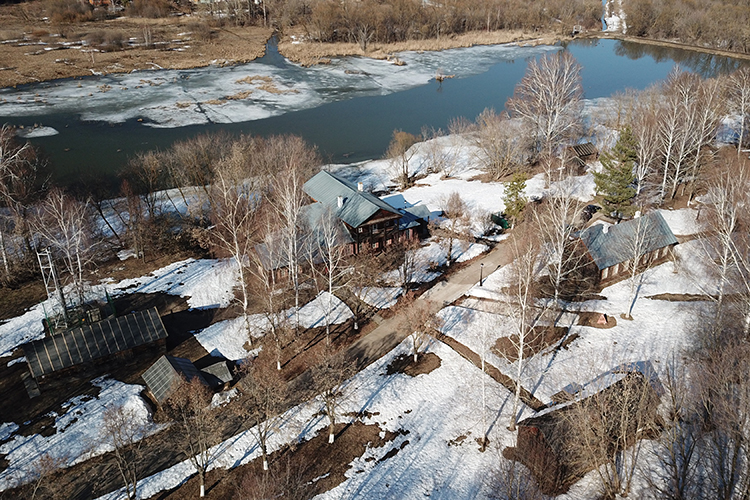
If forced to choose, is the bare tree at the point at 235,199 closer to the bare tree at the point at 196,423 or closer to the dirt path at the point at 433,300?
the dirt path at the point at 433,300

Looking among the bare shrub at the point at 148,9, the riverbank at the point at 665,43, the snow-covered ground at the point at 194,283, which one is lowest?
the snow-covered ground at the point at 194,283

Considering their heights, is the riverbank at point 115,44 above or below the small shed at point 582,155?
above

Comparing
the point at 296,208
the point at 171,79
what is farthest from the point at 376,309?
the point at 171,79

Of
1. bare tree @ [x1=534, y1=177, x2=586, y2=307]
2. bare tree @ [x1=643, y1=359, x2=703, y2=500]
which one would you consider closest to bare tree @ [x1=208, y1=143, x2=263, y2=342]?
bare tree @ [x1=534, y1=177, x2=586, y2=307]

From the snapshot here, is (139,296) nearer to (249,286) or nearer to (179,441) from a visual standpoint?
(249,286)

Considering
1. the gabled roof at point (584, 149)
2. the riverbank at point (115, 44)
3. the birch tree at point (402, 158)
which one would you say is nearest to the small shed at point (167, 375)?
the birch tree at point (402, 158)

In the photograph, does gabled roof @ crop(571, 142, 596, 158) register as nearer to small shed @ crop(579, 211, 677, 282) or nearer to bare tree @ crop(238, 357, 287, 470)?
small shed @ crop(579, 211, 677, 282)

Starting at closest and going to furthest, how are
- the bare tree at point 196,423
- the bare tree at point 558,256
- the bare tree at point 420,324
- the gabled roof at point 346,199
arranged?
the bare tree at point 196,423 < the bare tree at point 420,324 < the bare tree at point 558,256 < the gabled roof at point 346,199
